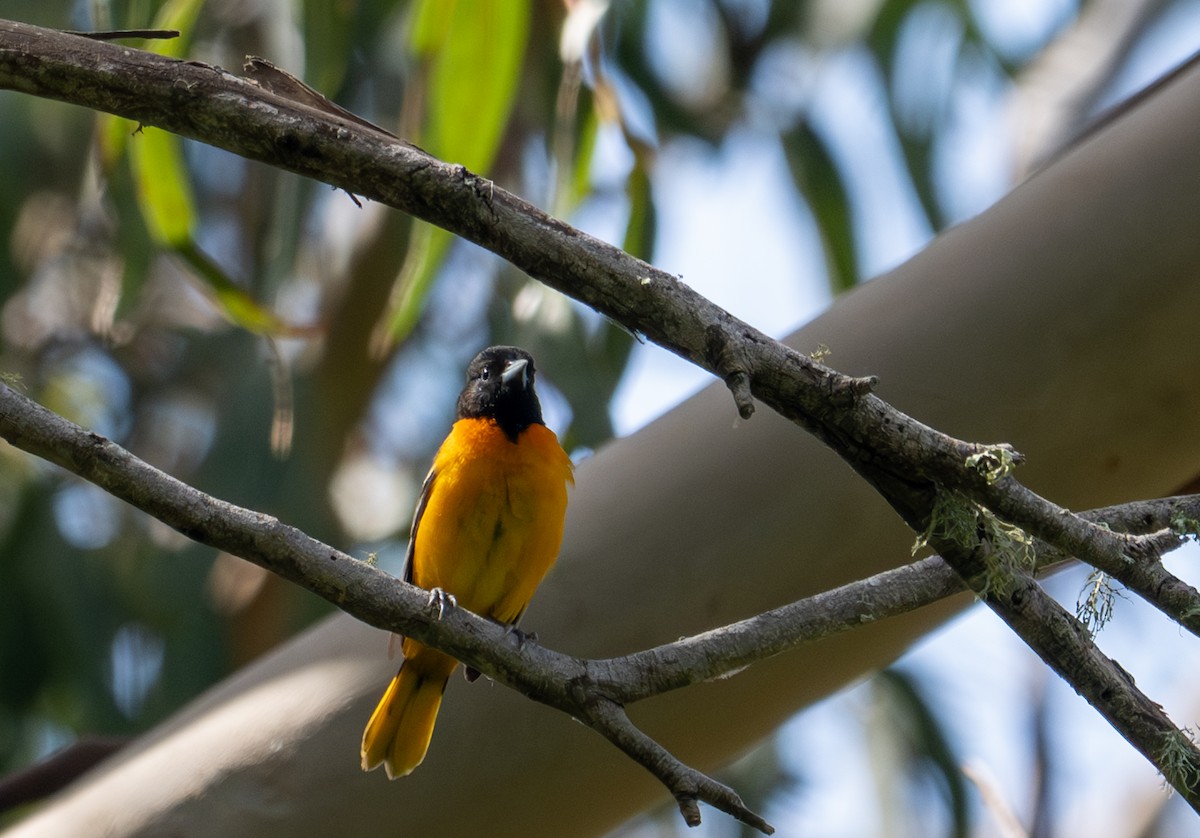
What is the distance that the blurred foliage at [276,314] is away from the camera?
14.9 ft

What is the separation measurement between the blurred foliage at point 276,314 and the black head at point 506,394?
0.60 meters

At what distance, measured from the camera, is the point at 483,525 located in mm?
2611

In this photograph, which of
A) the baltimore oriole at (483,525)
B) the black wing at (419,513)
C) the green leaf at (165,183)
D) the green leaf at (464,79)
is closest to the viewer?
the baltimore oriole at (483,525)

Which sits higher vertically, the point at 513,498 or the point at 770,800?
the point at 770,800

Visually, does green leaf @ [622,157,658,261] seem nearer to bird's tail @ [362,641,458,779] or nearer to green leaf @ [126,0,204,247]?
green leaf @ [126,0,204,247]

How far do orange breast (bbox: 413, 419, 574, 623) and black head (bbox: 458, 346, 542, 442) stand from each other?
0.08 m

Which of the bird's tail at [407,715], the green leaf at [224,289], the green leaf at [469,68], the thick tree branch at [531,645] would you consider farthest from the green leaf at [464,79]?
the thick tree branch at [531,645]

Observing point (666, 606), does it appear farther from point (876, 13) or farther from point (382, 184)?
point (876, 13)

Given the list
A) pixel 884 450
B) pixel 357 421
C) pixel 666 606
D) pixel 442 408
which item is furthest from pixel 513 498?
pixel 442 408

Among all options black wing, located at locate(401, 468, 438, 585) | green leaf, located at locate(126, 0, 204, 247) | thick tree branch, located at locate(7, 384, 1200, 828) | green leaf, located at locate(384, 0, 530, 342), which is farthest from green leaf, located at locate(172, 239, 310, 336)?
thick tree branch, located at locate(7, 384, 1200, 828)

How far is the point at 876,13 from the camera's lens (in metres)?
5.08

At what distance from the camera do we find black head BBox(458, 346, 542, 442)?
113 inches

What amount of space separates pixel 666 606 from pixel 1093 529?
91 centimetres

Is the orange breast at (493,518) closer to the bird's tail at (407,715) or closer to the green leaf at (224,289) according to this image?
the bird's tail at (407,715)
